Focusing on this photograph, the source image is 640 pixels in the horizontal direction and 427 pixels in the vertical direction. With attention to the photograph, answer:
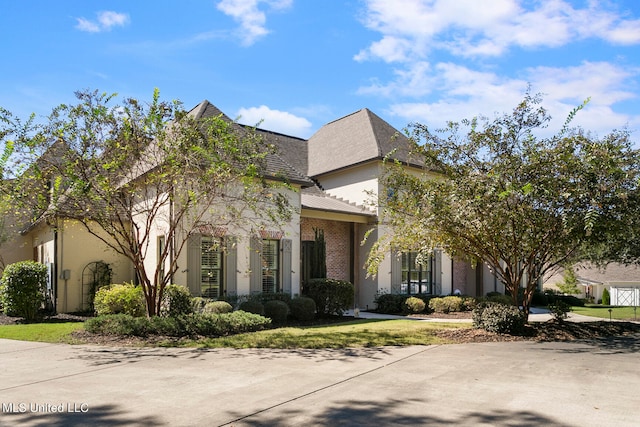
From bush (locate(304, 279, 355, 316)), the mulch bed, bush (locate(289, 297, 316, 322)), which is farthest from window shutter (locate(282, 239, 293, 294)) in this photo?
the mulch bed

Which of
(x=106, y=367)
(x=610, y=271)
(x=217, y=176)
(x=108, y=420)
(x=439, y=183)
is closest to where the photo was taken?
(x=108, y=420)

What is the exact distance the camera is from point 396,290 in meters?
19.6

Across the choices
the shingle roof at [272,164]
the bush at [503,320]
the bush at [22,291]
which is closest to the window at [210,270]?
the shingle roof at [272,164]

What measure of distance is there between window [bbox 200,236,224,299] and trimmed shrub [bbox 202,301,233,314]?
48.8 inches

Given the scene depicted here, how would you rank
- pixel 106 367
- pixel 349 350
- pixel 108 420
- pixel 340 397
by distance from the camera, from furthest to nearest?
pixel 349 350 → pixel 106 367 → pixel 340 397 → pixel 108 420

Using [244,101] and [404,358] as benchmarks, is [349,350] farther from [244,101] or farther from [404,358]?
[244,101]

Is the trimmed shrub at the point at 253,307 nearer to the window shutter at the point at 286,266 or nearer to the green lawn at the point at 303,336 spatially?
the green lawn at the point at 303,336

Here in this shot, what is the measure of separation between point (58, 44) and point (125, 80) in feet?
4.87

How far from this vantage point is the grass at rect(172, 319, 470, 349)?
392 inches

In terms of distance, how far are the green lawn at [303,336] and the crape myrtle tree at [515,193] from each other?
5.93 feet

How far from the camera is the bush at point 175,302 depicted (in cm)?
1317

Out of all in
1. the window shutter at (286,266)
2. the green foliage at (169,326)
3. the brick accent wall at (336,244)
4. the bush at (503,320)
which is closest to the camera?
the green foliage at (169,326)

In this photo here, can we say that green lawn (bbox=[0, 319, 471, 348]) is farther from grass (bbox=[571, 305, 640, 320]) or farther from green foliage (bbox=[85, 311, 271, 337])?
grass (bbox=[571, 305, 640, 320])

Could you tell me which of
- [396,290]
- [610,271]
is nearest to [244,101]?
[396,290]
